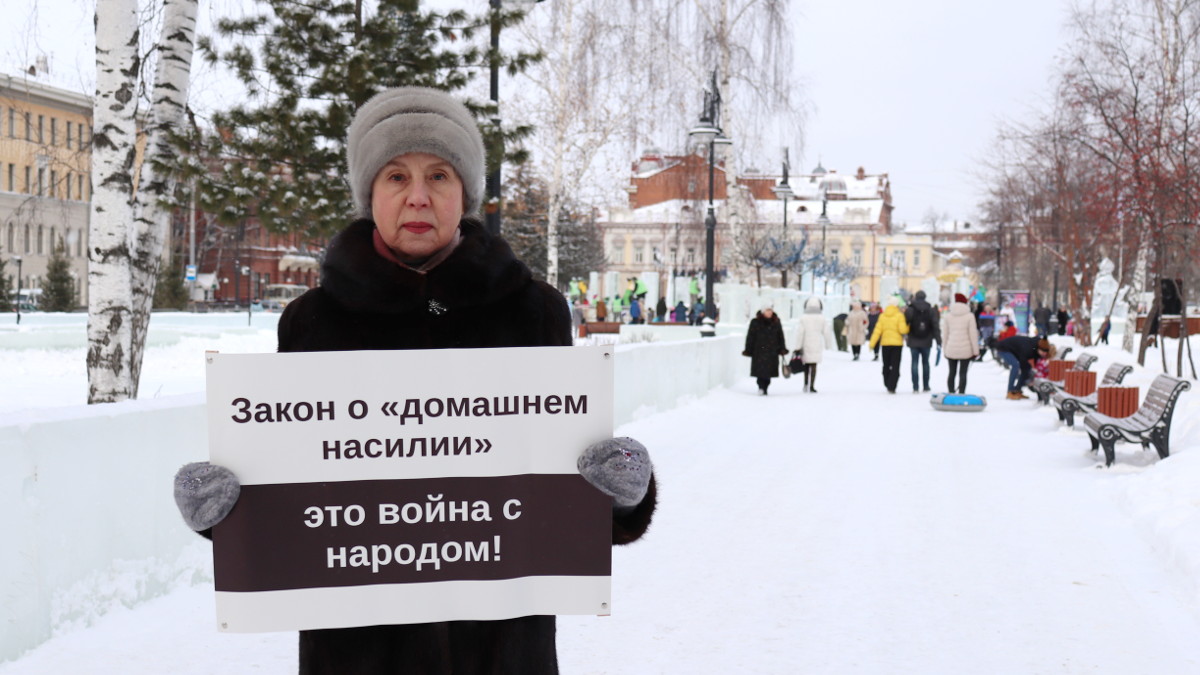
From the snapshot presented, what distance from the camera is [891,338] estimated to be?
21.3m

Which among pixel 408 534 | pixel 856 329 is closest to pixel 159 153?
pixel 408 534

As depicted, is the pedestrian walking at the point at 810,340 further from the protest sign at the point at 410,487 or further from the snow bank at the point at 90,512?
the protest sign at the point at 410,487

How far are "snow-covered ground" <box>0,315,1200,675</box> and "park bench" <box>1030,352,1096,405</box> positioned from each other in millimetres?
3531

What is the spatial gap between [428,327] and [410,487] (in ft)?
1.11

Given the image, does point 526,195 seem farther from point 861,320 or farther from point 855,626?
point 855,626

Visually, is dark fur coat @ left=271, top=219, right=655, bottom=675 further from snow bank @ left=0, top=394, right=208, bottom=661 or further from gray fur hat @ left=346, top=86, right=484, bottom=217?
snow bank @ left=0, top=394, right=208, bottom=661

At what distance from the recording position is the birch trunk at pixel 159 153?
30.2 ft

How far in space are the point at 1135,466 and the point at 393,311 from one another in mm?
10209

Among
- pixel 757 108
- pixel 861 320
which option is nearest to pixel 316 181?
pixel 757 108

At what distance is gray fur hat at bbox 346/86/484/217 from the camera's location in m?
Result: 2.60

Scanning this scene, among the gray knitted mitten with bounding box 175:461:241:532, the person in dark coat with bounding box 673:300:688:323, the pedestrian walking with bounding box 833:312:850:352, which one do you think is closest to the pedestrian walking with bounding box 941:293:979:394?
the pedestrian walking with bounding box 833:312:850:352

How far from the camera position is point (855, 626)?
5.83 meters

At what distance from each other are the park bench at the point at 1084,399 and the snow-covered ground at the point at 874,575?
760 millimetres

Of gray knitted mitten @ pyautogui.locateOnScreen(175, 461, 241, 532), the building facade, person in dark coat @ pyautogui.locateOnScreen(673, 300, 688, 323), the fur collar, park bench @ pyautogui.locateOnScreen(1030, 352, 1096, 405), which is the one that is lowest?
park bench @ pyautogui.locateOnScreen(1030, 352, 1096, 405)
